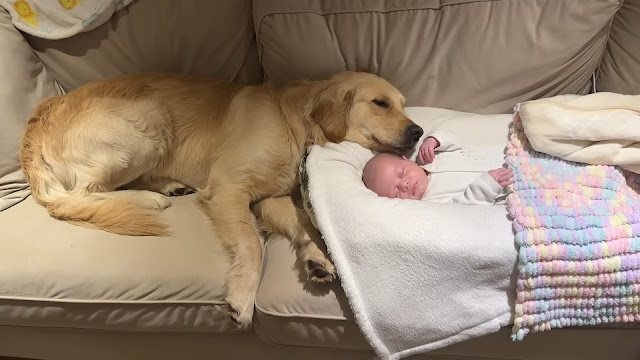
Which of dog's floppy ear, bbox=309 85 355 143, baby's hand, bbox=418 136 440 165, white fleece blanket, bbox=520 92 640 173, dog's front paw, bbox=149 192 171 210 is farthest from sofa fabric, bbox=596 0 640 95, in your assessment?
dog's front paw, bbox=149 192 171 210

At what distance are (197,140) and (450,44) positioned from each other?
0.94 meters

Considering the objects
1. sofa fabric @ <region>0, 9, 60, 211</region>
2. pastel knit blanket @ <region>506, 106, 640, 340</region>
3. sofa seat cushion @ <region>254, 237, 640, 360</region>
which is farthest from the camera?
sofa fabric @ <region>0, 9, 60, 211</region>

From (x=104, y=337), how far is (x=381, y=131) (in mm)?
1101

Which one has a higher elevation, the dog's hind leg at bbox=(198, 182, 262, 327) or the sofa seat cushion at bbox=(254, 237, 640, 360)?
the dog's hind leg at bbox=(198, 182, 262, 327)

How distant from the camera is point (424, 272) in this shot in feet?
4.31

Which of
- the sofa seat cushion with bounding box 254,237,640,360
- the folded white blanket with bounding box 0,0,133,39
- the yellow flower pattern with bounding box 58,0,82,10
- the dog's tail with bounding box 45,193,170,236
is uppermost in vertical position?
the yellow flower pattern with bounding box 58,0,82,10

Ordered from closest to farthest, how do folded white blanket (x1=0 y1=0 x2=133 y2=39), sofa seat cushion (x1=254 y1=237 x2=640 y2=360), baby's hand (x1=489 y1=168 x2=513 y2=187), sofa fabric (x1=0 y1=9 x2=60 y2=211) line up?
sofa seat cushion (x1=254 y1=237 x2=640 y2=360) → baby's hand (x1=489 y1=168 x2=513 y2=187) → sofa fabric (x1=0 y1=9 x2=60 y2=211) → folded white blanket (x1=0 y1=0 x2=133 y2=39)

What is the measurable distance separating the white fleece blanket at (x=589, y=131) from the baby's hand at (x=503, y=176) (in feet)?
0.39

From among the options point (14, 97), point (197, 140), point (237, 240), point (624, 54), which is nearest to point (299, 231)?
point (237, 240)

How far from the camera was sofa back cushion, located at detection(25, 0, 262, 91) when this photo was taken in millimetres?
1853

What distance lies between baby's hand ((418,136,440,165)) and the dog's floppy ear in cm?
27

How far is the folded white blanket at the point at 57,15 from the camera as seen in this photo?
5.96 feet

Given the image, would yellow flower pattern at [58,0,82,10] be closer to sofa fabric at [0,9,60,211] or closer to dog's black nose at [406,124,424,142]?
sofa fabric at [0,9,60,211]

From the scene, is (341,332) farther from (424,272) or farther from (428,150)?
(428,150)
